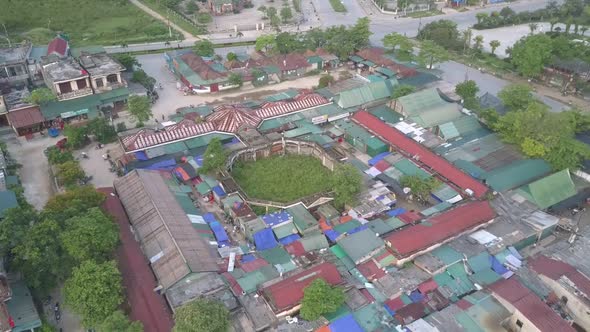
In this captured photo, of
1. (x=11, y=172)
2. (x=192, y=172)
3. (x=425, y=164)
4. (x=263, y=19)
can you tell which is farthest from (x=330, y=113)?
(x=263, y=19)

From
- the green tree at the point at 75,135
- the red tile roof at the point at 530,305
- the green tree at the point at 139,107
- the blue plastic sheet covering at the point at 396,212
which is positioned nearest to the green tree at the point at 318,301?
the red tile roof at the point at 530,305

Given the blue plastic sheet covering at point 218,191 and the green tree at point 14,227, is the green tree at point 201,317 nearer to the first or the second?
the green tree at point 14,227

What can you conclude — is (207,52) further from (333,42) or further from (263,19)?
(263,19)

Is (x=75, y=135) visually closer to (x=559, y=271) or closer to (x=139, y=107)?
A: (x=139, y=107)

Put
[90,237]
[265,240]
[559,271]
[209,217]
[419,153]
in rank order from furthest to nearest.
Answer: [419,153], [209,217], [265,240], [559,271], [90,237]

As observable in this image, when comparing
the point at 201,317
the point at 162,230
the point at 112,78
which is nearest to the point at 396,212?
the point at 162,230

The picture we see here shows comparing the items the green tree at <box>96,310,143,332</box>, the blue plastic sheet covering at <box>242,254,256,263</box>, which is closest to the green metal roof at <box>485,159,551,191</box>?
the blue plastic sheet covering at <box>242,254,256,263</box>
